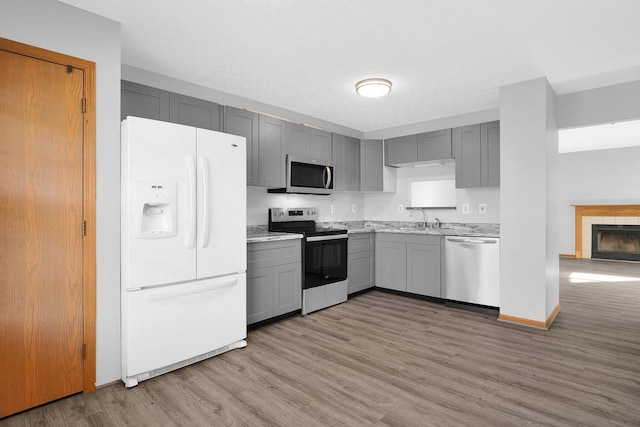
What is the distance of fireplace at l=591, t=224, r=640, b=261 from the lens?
23.9 ft

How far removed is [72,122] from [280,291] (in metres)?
2.31

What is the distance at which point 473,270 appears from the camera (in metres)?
3.91

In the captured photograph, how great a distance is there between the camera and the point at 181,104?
310 centimetres

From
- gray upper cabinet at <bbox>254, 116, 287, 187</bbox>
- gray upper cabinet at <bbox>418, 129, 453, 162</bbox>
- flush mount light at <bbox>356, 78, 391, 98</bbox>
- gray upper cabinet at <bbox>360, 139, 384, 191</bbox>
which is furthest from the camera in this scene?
gray upper cabinet at <bbox>360, 139, 384, 191</bbox>

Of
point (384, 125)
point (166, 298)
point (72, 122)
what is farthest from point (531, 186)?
point (72, 122)

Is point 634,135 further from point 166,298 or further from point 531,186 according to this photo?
point 166,298

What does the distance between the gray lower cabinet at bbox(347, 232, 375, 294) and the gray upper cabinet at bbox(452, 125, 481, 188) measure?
143cm

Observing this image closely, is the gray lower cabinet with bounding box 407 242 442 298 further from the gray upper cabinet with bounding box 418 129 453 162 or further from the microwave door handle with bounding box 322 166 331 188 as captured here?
the microwave door handle with bounding box 322 166 331 188

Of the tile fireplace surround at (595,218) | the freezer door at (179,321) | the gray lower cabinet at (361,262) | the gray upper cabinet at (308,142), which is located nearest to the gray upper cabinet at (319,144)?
the gray upper cabinet at (308,142)

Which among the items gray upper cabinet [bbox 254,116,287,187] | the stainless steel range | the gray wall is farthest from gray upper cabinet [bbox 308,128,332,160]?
the gray wall

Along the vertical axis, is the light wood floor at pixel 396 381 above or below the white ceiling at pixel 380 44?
below

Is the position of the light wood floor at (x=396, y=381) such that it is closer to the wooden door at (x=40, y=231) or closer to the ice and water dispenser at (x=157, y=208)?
the wooden door at (x=40, y=231)

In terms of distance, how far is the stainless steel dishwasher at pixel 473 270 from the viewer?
3754 mm

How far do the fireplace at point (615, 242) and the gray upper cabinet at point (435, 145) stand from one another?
5673 mm
